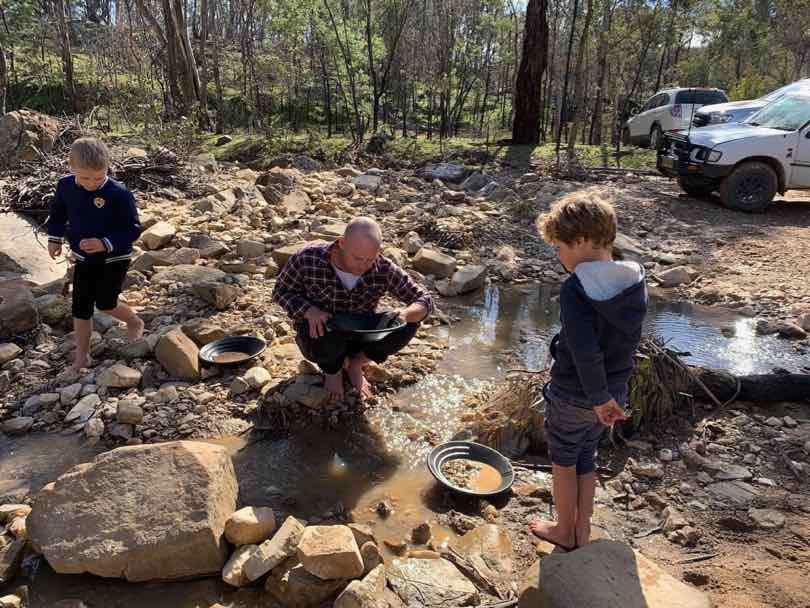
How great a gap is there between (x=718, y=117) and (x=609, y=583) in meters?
11.8

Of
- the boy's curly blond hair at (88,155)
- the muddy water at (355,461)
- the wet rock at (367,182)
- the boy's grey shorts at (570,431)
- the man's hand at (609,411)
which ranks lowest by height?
the muddy water at (355,461)

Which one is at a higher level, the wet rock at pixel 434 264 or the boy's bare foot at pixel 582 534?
the wet rock at pixel 434 264

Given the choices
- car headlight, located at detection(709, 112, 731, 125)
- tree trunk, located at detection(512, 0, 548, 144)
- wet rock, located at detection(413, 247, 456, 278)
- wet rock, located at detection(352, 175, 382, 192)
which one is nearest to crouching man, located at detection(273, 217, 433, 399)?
wet rock, located at detection(413, 247, 456, 278)

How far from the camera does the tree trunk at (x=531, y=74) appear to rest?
12492mm

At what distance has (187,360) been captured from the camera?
12.3 feet

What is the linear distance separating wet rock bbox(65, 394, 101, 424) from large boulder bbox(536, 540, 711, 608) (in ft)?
8.73

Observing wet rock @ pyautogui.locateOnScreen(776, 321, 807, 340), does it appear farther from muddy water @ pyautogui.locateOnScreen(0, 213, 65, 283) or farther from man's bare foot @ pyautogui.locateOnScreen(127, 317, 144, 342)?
muddy water @ pyautogui.locateOnScreen(0, 213, 65, 283)

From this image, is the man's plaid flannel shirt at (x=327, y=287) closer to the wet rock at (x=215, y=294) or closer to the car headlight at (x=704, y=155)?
the wet rock at (x=215, y=294)

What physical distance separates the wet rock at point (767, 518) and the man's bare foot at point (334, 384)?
2186 millimetres

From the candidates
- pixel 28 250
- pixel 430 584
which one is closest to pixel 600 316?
pixel 430 584

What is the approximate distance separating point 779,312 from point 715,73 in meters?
27.6

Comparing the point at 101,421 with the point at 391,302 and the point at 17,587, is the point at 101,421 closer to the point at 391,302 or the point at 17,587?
the point at 17,587

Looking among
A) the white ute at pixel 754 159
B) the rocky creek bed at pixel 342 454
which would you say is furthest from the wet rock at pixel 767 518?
the white ute at pixel 754 159

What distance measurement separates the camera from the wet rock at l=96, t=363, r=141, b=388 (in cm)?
362
